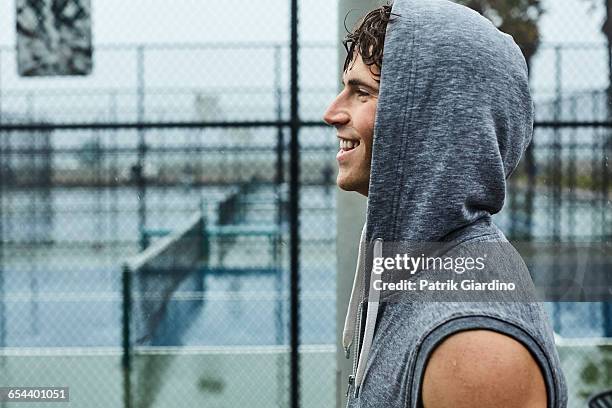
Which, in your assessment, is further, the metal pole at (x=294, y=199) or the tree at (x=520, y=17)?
the tree at (x=520, y=17)

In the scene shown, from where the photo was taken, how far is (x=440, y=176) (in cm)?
92

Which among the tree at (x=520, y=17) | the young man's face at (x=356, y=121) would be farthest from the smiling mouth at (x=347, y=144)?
the tree at (x=520, y=17)

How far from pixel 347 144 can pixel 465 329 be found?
1.19ft

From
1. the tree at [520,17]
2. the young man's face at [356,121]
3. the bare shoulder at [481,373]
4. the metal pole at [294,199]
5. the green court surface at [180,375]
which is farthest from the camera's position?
the tree at [520,17]

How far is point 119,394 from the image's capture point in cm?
564

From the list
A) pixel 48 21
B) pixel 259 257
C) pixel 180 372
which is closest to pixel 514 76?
pixel 48 21

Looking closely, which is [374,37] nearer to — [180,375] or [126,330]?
[126,330]

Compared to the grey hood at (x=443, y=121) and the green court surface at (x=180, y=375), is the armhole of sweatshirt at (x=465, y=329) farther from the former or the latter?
the green court surface at (x=180, y=375)

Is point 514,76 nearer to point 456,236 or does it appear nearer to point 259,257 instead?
point 456,236

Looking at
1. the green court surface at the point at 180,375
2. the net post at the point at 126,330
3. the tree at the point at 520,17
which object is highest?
the tree at the point at 520,17

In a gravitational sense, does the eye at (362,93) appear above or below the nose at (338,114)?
above

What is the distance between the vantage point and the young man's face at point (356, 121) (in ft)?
3.35

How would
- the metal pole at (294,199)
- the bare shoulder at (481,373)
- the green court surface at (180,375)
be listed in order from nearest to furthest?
1. the bare shoulder at (481,373)
2. the metal pole at (294,199)
3. the green court surface at (180,375)

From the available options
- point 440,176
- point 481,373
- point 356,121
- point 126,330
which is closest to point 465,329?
point 481,373
